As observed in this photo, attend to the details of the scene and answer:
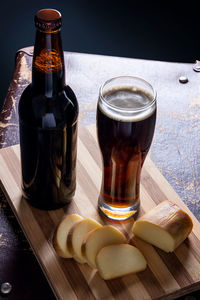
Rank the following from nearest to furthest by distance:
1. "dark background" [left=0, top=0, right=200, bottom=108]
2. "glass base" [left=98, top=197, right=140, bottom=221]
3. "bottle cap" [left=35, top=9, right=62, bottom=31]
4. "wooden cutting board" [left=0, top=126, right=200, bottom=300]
A: 1. "bottle cap" [left=35, top=9, right=62, bottom=31]
2. "wooden cutting board" [left=0, top=126, right=200, bottom=300]
3. "glass base" [left=98, top=197, right=140, bottom=221]
4. "dark background" [left=0, top=0, right=200, bottom=108]

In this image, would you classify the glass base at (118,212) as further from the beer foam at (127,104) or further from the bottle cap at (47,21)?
the bottle cap at (47,21)

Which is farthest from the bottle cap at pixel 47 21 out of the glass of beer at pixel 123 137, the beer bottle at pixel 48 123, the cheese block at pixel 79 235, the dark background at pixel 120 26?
the dark background at pixel 120 26

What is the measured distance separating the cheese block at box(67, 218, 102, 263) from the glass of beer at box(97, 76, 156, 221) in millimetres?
76

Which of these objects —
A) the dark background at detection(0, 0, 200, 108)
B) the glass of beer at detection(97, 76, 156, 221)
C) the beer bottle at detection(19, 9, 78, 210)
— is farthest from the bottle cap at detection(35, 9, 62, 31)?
the dark background at detection(0, 0, 200, 108)

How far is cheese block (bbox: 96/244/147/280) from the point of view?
0.87 meters

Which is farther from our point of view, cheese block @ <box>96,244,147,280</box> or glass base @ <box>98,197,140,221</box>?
glass base @ <box>98,197,140,221</box>

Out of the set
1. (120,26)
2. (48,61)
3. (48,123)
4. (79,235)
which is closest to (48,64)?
(48,61)

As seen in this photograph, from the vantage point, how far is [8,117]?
1.29 meters

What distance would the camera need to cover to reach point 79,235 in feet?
3.00

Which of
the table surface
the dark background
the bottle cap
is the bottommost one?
the dark background

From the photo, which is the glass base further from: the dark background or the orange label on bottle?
the dark background

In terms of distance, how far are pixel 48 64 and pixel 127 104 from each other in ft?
0.55

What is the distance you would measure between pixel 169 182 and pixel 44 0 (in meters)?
1.72

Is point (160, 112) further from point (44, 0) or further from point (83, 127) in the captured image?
point (44, 0)
